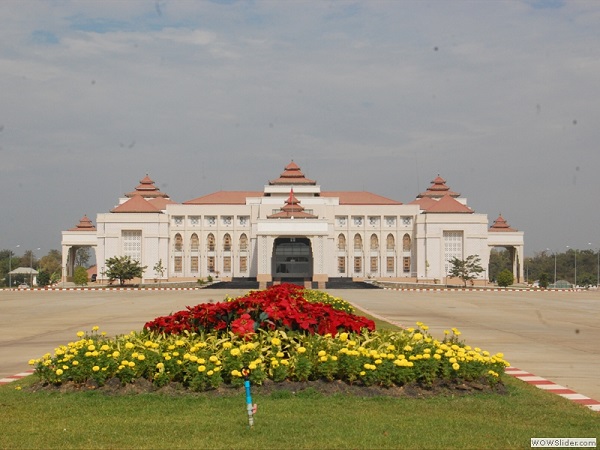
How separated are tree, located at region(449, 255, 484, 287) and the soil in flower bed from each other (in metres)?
93.6

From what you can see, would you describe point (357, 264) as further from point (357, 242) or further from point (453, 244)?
point (453, 244)

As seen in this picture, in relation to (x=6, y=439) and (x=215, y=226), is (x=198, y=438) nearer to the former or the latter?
(x=6, y=439)

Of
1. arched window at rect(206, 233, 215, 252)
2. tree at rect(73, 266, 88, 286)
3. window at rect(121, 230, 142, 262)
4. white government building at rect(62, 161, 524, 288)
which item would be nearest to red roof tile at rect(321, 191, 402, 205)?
white government building at rect(62, 161, 524, 288)

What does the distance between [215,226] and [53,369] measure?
107 metres

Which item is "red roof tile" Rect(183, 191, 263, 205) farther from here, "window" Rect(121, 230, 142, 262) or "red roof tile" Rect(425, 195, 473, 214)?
"red roof tile" Rect(425, 195, 473, 214)

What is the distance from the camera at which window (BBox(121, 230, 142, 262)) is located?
116 meters

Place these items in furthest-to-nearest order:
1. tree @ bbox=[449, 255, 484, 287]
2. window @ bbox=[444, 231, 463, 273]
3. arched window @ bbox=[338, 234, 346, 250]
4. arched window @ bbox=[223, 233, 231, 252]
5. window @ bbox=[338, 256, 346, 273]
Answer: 1. arched window @ bbox=[338, 234, 346, 250]
2. window @ bbox=[338, 256, 346, 273]
3. arched window @ bbox=[223, 233, 231, 252]
4. window @ bbox=[444, 231, 463, 273]
5. tree @ bbox=[449, 255, 484, 287]

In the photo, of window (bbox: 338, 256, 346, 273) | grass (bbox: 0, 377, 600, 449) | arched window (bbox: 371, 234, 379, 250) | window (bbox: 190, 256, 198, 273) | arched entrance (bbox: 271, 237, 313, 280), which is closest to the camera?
grass (bbox: 0, 377, 600, 449)

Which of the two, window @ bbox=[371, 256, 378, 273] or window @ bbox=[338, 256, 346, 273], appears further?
window @ bbox=[338, 256, 346, 273]

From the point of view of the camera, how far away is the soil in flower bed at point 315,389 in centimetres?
1203

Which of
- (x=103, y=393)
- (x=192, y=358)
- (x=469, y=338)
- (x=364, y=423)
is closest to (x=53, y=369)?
(x=103, y=393)

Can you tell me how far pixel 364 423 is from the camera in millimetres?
10078

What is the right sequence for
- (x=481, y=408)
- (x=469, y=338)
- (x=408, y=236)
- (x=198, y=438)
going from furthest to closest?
1. (x=408, y=236)
2. (x=469, y=338)
3. (x=481, y=408)
4. (x=198, y=438)

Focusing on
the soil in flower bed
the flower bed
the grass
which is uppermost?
the flower bed
